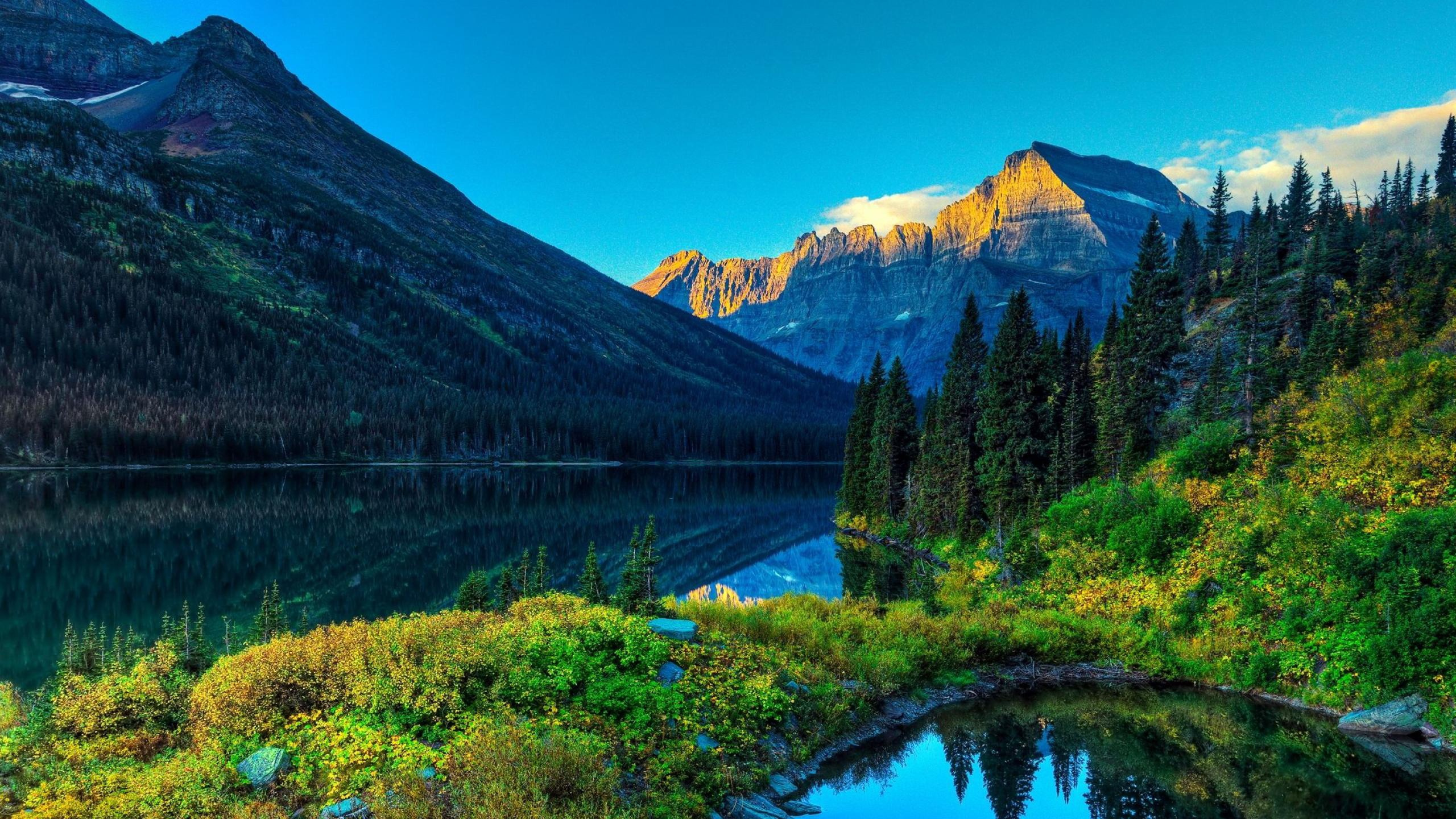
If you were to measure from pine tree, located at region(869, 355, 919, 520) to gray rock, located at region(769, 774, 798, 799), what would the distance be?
50.6 m

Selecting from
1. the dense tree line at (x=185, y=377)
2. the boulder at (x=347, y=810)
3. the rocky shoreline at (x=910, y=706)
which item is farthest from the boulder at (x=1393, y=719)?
the dense tree line at (x=185, y=377)

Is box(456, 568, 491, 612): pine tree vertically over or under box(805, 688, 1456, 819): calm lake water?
over

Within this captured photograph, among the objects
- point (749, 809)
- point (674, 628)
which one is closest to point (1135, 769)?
point (749, 809)

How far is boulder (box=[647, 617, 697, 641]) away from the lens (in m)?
18.3

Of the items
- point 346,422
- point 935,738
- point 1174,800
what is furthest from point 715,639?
point 346,422

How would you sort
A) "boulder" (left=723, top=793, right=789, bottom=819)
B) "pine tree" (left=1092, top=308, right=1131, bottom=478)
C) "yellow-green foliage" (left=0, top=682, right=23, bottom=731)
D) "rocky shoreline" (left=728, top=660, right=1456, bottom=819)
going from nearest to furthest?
"yellow-green foliage" (left=0, top=682, right=23, bottom=731) → "boulder" (left=723, top=793, right=789, bottom=819) → "rocky shoreline" (left=728, top=660, right=1456, bottom=819) → "pine tree" (left=1092, top=308, right=1131, bottom=478)

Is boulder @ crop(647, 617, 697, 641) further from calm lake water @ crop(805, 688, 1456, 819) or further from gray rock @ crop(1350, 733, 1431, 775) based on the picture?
gray rock @ crop(1350, 733, 1431, 775)

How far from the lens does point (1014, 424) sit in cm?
4538

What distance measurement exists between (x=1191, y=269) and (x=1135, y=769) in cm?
7680

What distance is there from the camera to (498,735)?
37.8 ft

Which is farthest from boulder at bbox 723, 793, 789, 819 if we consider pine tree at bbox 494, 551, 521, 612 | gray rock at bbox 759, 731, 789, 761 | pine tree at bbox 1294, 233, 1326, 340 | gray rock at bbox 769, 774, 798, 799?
pine tree at bbox 1294, 233, 1326, 340

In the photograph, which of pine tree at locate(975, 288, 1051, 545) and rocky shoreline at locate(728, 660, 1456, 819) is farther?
pine tree at locate(975, 288, 1051, 545)

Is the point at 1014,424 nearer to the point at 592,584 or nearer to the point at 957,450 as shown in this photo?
the point at 957,450

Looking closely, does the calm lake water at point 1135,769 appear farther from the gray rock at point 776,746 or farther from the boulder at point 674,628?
the boulder at point 674,628
